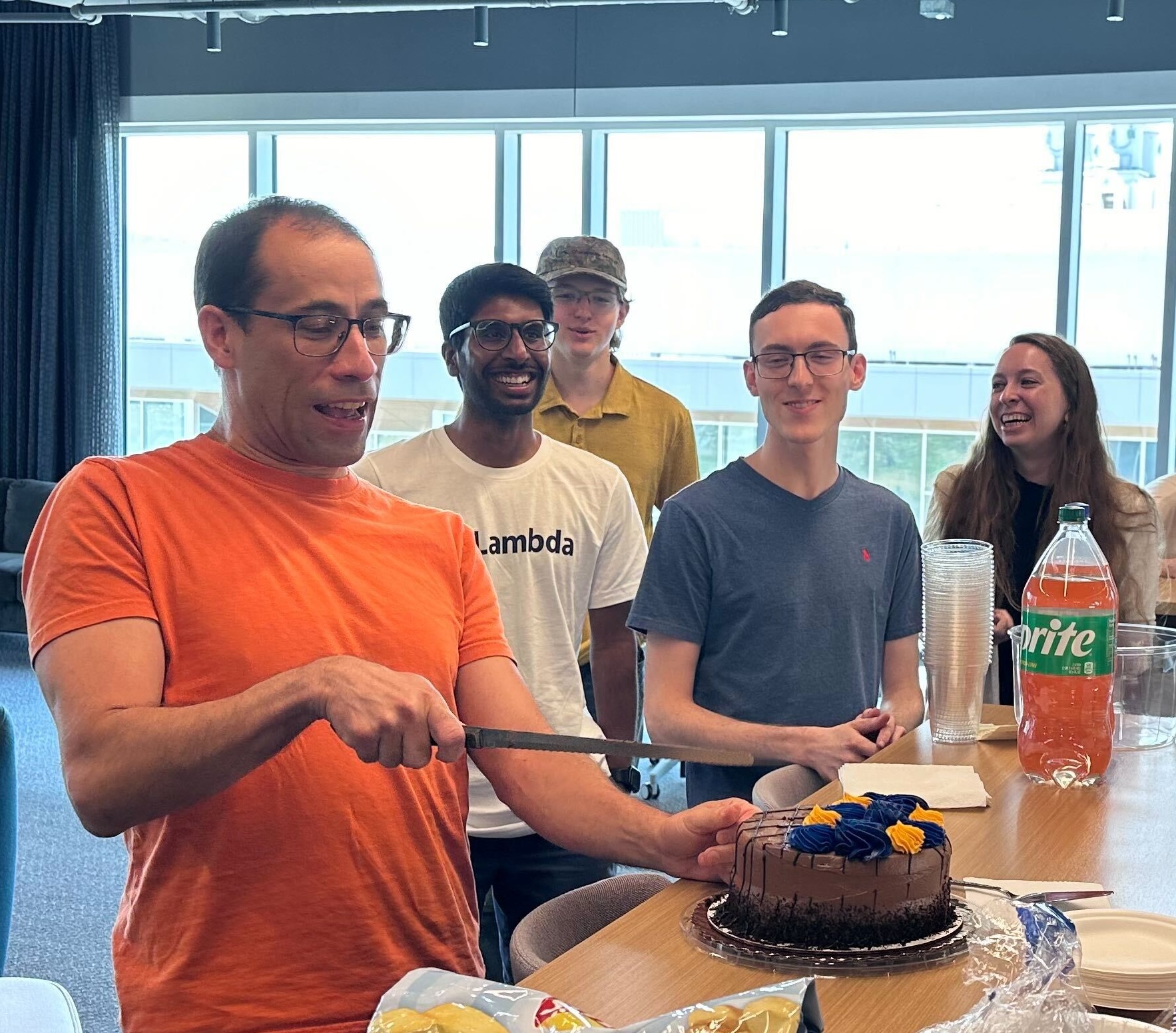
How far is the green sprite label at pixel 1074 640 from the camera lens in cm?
179

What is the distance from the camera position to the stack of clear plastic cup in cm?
211

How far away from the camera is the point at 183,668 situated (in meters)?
1.44

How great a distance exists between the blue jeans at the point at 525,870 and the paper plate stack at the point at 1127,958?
105 cm

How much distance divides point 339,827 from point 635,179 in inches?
239

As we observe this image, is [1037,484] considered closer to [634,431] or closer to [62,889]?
[634,431]

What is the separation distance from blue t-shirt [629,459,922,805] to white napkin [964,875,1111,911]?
730mm

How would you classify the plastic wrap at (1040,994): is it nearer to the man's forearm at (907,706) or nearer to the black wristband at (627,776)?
the man's forearm at (907,706)

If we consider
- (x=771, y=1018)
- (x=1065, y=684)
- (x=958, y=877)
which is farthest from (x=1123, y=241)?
(x=771, y=1018)

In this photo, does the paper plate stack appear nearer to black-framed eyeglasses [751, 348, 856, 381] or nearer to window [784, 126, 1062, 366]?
black-framed eyeglasses [751, 348, 856, 381]

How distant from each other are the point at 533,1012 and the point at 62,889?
3.39 metres

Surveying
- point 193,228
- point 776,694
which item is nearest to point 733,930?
point 776,694

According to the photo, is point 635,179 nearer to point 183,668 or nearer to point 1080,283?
point 1080,283

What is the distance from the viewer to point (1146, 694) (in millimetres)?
2131

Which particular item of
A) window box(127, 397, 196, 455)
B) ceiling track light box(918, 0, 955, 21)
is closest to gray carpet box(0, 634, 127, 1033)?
window box(127, 397, 196, 455)
